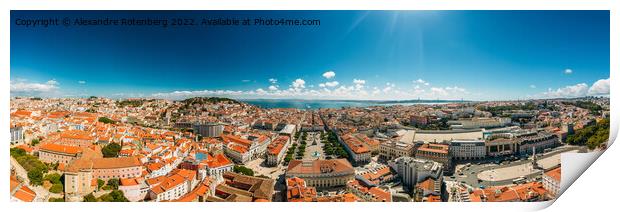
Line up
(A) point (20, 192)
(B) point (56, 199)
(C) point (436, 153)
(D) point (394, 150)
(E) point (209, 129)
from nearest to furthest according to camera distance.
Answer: (A) point (20, 192)
(B) point (56, 199)
(C) point (436, 153)
(D) point (394, 150)
(E) point (209, 129)

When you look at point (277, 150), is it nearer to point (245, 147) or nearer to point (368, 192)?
point (245, 147)

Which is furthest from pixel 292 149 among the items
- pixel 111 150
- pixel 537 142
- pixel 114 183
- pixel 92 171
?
pixel 537 142

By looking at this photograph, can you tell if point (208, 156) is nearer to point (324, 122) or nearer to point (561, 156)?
point (324, 122)

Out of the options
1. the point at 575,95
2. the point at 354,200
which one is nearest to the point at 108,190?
the point at 354,200

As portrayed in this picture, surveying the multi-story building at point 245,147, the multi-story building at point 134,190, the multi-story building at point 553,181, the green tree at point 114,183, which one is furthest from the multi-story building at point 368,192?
the green tree at point 114,183

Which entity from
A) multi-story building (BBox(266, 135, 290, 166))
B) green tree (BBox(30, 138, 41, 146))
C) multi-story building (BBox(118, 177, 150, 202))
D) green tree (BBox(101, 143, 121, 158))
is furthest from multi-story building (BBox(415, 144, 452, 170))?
green tree (BBox(30, 138, 41, 146))

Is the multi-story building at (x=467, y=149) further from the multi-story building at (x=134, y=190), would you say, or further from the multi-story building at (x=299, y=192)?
the multi-story building at (x=134, y=190)
